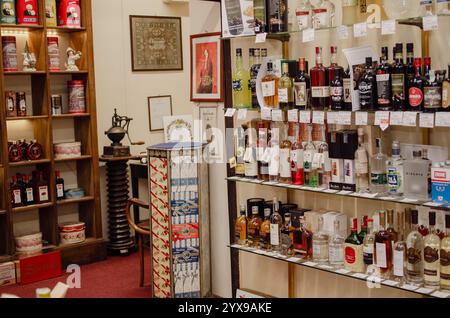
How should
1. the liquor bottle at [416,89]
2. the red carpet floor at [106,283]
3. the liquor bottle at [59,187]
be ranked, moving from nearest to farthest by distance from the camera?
the liquor bottle at [416,89]
the red carpet floor at [106,283]
the liquor bottle at [59,187]

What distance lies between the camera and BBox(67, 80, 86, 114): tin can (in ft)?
18.4

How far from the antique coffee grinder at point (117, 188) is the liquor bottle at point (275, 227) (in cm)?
254

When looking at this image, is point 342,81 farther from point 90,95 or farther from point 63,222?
point 63,222

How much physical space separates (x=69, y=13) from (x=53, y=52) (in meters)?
0.37

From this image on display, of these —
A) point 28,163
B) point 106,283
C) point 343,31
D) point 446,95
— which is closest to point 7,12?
point 28,163

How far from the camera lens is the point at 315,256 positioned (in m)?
3.39

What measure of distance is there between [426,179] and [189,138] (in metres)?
→ 2.63

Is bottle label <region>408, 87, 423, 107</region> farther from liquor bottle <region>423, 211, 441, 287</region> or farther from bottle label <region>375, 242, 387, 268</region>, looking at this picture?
bottle label <region>375, 242, 387, 268</region>

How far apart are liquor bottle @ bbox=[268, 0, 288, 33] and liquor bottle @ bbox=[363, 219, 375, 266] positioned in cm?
117

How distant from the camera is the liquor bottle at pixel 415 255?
2.94 metres

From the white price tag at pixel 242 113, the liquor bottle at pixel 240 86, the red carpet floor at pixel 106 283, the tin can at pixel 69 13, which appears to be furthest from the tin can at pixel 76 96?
the white price tag at pixel 242 113

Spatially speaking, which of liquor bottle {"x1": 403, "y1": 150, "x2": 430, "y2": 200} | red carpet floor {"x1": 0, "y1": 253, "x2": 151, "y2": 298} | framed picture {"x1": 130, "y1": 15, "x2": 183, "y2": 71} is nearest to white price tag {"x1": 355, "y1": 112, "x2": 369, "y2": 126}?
liquor bottle {"x1": 403, "y1": 150, "x2": 430, "y2": 200}

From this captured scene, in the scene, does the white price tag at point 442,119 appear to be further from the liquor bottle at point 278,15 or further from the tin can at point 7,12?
the tin can at point 7,12

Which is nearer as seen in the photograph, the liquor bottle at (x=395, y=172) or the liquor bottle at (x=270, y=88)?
the liquor bottle at (x=395, y=172)
